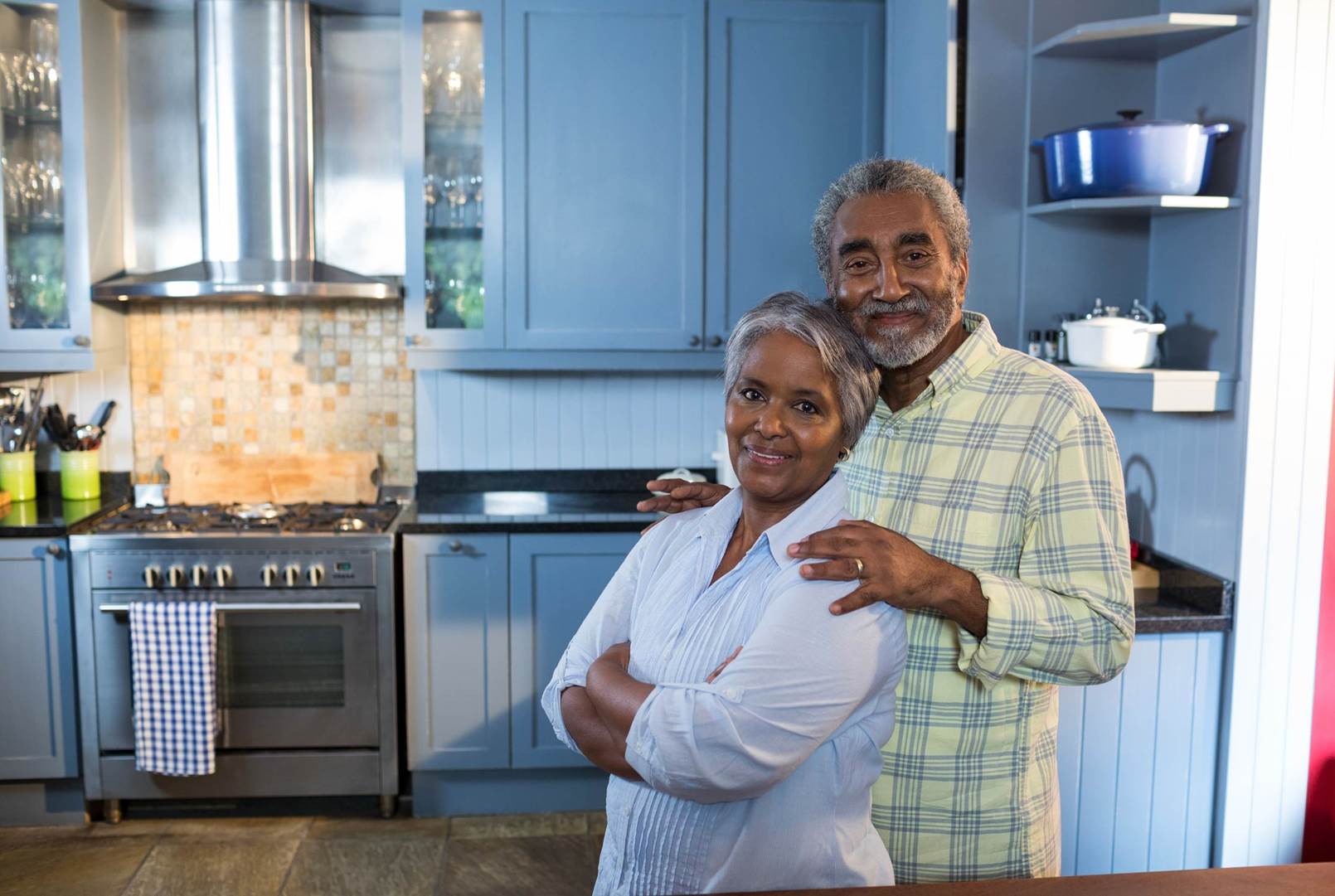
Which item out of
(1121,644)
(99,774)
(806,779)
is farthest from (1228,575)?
(99,774)

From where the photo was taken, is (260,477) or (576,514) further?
(260,477)

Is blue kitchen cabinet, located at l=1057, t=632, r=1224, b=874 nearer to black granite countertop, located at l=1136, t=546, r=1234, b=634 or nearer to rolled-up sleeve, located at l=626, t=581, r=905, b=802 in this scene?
black granite countertop, located at l=1136, t=546, r=1234, b=634

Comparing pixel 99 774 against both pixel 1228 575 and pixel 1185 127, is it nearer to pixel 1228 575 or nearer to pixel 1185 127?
pixel 1228 575

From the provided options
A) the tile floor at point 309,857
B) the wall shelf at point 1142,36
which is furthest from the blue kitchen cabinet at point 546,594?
the wall shelf at point 1142,36

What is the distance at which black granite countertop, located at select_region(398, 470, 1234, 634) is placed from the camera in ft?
8.20

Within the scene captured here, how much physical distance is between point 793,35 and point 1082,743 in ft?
7.26

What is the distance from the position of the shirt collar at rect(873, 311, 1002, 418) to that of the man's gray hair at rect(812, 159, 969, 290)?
0.38 feet

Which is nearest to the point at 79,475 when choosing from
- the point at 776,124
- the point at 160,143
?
the point at 160,143

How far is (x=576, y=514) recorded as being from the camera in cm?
365

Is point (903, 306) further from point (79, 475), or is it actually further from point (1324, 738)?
point (79, 475)

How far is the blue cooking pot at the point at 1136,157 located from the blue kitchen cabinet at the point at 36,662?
9.23 ft

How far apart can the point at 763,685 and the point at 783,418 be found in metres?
0.30

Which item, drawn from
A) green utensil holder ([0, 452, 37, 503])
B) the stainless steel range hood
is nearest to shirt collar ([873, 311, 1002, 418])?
the stainless steel range hood

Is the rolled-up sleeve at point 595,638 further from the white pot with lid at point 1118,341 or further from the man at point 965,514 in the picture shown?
the white pot with lid at point 1118,341
